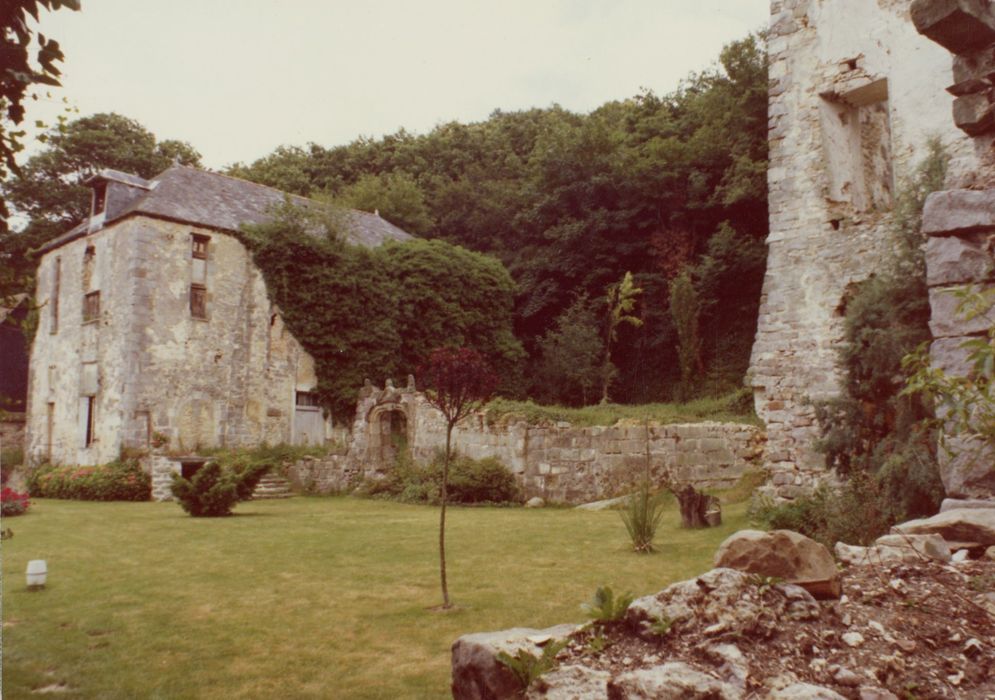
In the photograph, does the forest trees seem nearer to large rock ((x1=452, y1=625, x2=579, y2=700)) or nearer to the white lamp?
the white lamp

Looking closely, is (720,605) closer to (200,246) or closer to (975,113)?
(975,113)

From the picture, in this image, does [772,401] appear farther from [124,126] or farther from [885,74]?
[124,126]

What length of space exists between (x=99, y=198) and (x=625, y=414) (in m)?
17.6

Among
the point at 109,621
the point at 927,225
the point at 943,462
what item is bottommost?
the point at 109,621

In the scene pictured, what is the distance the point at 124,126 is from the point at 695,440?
23.6 m

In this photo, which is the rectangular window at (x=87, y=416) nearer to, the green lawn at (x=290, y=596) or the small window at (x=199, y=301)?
the small window at (x=199, y=301)

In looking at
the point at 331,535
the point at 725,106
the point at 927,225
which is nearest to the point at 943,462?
the point at 927,225

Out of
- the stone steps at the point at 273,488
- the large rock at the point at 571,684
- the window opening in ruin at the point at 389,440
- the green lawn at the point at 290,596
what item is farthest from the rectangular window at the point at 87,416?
the large rock at the point at 571,684

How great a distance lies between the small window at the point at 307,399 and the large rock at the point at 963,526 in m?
20.8

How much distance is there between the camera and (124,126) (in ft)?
89.7

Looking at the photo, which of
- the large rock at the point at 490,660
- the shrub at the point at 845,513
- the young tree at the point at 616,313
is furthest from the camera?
the young tree at the point at 616,313

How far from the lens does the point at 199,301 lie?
73.8 feet

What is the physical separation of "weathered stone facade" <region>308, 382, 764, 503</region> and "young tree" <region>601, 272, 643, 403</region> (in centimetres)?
746

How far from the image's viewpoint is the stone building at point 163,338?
21.2 m
